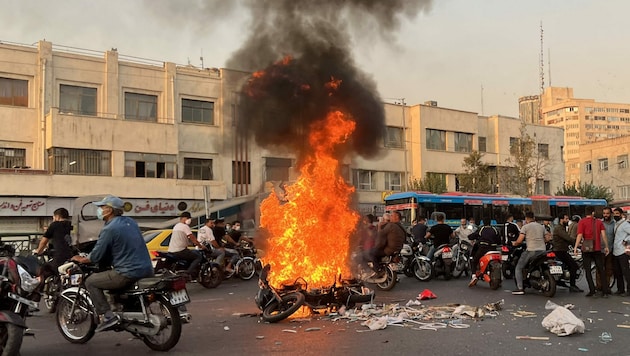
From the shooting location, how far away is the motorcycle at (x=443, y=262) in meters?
13.5

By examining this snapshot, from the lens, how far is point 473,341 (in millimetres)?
6617

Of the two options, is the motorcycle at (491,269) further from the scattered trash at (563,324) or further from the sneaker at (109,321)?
the sneaker at (109,321)

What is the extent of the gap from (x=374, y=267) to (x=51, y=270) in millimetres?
6353

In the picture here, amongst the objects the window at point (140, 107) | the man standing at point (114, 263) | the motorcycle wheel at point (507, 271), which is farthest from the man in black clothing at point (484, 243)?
the window at point (140, 107)

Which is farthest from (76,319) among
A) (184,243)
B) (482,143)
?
(482,143)

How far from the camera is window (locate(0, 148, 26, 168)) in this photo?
28219 millimetres

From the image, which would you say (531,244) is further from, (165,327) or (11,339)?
(11,339)

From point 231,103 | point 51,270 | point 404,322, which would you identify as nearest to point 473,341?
point 404,322

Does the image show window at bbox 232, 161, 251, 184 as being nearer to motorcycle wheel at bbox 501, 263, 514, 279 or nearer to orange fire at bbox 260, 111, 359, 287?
motorcycle wheel at bbox 501, 263, 514, 279

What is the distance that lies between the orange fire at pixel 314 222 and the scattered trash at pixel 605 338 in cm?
380

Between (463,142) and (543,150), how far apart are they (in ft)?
33.3

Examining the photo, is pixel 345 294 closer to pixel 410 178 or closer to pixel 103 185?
pixel 103 185

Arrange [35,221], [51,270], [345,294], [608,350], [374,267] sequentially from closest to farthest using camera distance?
[608,350]
[345,294]
[51,270]
[374,267]
[35,221]

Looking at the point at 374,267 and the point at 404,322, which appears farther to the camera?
the point at 374,267
